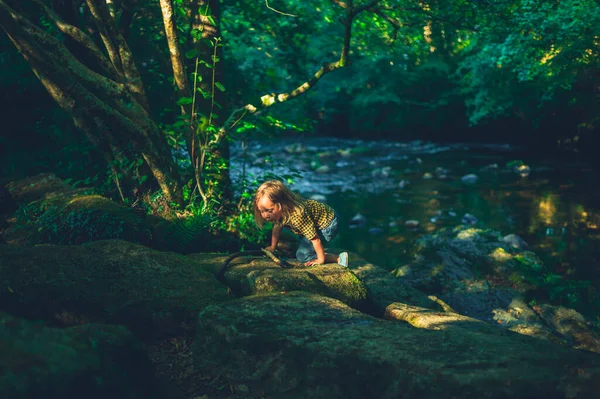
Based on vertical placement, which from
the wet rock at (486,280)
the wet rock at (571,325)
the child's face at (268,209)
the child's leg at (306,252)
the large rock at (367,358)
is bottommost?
the wet rock at (571,325)

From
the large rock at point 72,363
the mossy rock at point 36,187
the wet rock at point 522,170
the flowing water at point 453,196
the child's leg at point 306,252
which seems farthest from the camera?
the wet rock at point 522,170

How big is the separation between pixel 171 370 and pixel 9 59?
24.5 ft

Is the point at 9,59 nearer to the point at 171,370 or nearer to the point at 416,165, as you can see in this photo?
the point at 171,370

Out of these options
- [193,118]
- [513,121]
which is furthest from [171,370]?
[513,121]

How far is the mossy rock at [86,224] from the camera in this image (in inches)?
241

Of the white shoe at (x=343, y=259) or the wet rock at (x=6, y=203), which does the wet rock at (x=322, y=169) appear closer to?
the wet rock at (x=6, y=203)

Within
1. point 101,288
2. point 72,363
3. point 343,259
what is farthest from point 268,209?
point 72,363

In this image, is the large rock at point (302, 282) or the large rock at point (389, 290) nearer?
the large rock at point (302, 282)

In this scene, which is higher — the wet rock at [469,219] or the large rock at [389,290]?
the large rock at [389,290]

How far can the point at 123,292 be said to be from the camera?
403 cm

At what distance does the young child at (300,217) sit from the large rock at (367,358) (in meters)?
1.54

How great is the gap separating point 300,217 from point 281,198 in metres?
0.29

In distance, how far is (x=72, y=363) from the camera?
243 cm

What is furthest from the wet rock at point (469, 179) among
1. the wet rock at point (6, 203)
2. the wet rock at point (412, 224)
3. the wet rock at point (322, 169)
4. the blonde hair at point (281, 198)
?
the wet rock at point (6, 203)
